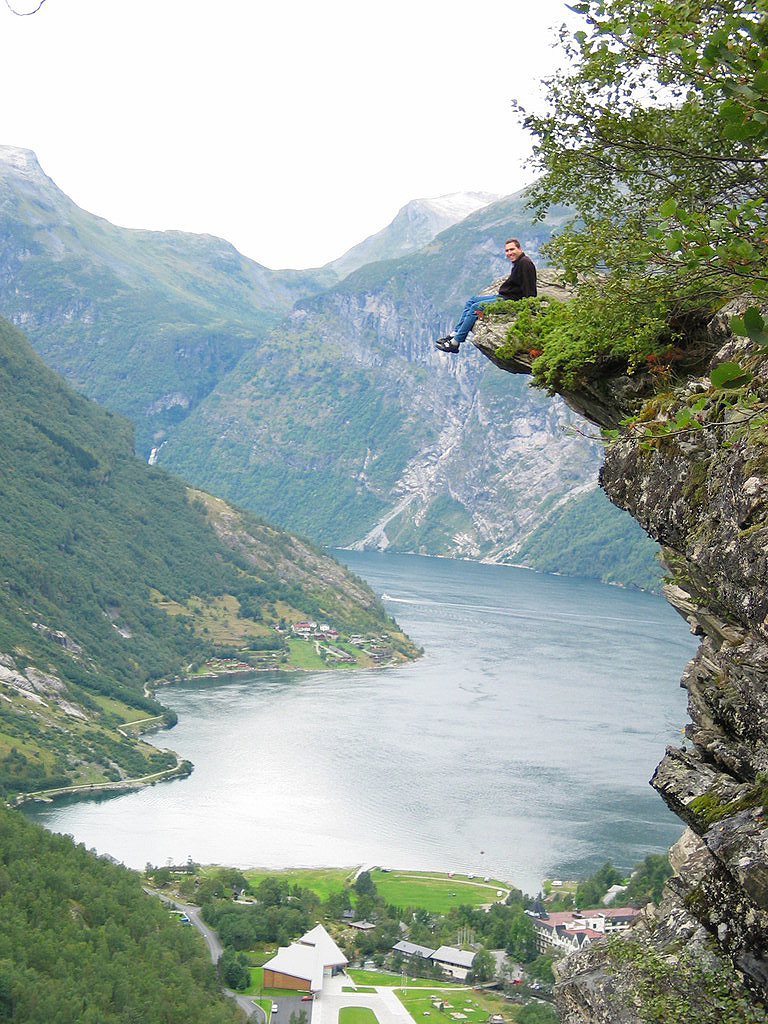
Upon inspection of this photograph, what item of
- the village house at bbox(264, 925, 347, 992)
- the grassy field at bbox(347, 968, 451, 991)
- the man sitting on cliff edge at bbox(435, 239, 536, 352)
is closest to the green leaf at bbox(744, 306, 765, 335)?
the man sitting on cliff edge at bbox(435, 239, 536, 352)

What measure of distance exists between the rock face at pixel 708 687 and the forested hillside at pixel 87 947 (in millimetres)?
31772

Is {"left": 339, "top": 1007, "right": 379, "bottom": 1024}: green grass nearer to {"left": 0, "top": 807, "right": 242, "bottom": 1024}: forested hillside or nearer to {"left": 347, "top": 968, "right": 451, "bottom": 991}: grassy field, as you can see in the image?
{"left": 347, "top": 968, "right": 451, "bottom": 991}: grassy field

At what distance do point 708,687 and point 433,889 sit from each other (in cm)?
4897

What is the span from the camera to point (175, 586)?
138375 mm

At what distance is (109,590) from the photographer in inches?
5015

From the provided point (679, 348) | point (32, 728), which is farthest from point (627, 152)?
point (32, 728)

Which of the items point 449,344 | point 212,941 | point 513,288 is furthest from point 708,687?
point 212,941

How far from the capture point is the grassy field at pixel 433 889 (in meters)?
53.8

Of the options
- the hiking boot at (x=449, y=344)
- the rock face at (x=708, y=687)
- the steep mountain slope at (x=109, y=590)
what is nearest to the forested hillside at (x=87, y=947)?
the steep mountain slope at (x=109, y=590)

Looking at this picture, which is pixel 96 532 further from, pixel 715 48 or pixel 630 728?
pixel 715 48

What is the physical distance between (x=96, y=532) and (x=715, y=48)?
138118 millimetres

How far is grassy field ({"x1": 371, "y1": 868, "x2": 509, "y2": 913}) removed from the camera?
5378cm

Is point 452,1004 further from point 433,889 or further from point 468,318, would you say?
point 468,318

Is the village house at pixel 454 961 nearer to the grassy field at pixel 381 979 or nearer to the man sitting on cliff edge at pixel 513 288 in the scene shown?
the grassy field at pixel 381 979
